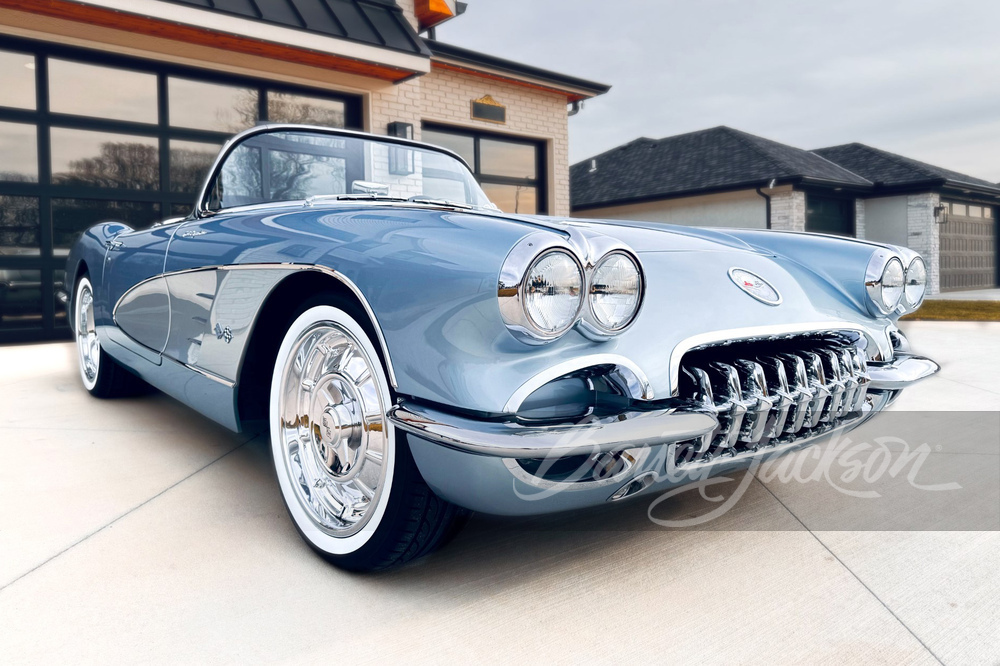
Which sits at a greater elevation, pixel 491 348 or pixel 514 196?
pixel 514 196

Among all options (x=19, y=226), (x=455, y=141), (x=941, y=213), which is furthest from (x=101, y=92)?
(x=941, y=213)

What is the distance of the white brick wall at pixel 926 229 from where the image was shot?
57.8ft

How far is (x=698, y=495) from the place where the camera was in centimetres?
222

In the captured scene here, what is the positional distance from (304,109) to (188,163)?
5.05ft

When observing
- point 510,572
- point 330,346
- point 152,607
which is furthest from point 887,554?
point 152,607

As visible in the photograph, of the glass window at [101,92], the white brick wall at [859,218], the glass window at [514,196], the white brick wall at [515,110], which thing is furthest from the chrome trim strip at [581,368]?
the white brick wall at [859,218]

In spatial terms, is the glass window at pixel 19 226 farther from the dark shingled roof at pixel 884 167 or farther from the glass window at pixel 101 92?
the dark shingled roof at pixel 884 167

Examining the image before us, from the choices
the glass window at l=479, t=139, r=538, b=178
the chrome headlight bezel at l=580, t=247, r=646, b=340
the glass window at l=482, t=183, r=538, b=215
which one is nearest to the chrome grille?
the chrome headlight bezel at l=580, t=247, r=646, b=340

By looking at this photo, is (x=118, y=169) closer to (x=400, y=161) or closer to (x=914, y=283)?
(x=400, y=161)

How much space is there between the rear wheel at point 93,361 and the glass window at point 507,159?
673cm

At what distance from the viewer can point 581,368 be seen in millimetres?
1390

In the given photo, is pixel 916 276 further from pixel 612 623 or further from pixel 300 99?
pixel 300 99

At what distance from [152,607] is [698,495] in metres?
1.62

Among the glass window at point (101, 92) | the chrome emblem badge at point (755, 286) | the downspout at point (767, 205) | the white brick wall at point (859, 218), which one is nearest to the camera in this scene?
the chrome emblem badge at point (755, 286)
